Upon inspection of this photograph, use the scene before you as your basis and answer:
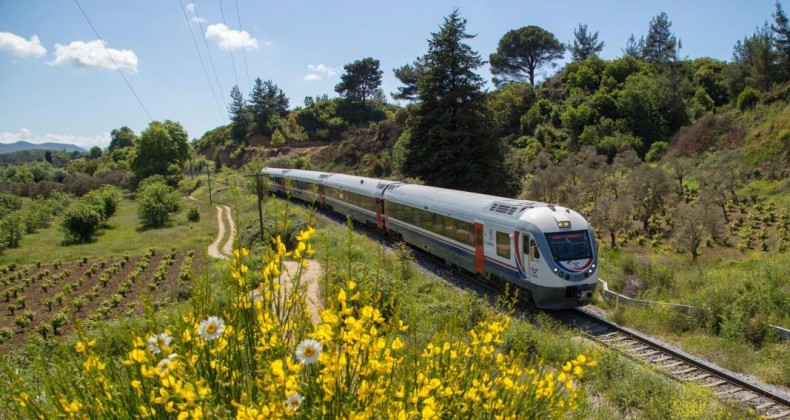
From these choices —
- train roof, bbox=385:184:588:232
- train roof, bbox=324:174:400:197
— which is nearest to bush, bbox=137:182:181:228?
train roof, bbox=324:174:400:197

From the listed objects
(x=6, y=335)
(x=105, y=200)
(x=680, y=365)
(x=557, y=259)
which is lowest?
(x=6, y=335)

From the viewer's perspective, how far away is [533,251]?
12219 millimetres

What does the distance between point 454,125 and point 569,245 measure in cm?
1723

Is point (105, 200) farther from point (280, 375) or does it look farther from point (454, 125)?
point (280, 375)

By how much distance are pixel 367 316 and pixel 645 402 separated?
726 cm

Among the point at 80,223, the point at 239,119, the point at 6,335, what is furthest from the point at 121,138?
the point at 6,335

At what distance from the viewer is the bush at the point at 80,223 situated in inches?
1323

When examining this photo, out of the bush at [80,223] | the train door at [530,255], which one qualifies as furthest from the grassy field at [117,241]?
the train door at [530,255]

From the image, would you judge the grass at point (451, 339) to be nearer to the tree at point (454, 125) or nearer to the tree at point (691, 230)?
the tree at point (691, 230)

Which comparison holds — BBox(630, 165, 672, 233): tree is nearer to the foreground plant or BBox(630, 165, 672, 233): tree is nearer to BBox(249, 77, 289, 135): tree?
the foreground plant

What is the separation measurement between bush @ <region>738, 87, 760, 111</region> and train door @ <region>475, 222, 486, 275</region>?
37327 mm

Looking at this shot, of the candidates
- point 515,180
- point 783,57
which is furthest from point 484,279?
point 783,57

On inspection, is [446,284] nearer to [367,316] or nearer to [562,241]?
[562,241]

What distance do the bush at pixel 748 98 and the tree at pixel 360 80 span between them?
49003mm
